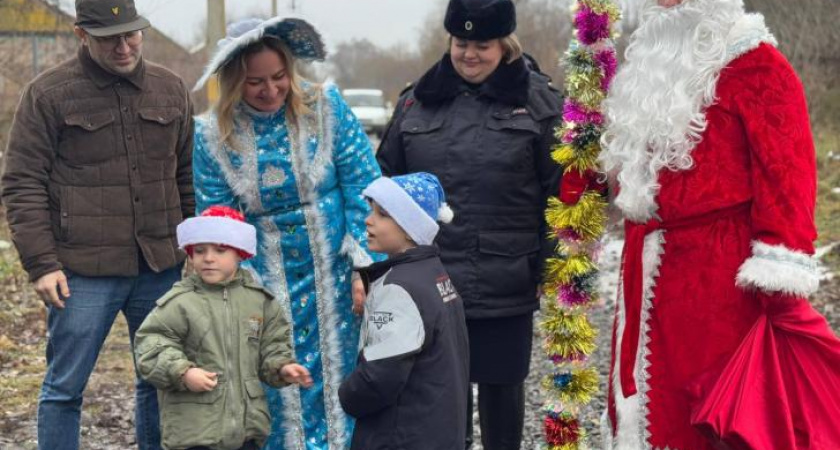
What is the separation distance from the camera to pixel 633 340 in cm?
386

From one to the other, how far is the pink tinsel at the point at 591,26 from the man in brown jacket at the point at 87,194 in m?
1.73

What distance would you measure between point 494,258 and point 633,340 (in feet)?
2.84

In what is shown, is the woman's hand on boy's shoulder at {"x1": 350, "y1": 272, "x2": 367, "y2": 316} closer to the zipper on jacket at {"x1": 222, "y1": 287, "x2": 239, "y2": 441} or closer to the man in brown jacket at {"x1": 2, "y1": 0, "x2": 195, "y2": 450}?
the zipper on jacket at {"x1": 222, "y1": 287, "x2": 239, "y2": 441}

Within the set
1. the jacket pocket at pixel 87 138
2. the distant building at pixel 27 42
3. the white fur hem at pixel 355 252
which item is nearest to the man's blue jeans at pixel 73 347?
the jacket pocket at pixel 87 138

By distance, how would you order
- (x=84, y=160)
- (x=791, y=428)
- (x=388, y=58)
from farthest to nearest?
(x=388, y=58), (x=84, y=160), (x=791, y=428)

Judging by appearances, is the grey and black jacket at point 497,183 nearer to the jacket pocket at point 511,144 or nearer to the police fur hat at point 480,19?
the jacket pocket at point 511,144

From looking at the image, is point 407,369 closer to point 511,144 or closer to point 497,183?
point 497,183

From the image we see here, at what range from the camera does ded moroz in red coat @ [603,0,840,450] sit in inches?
136

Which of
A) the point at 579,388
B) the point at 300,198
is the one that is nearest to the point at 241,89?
the point at 300,198

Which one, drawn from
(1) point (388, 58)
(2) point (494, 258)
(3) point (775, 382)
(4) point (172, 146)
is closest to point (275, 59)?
(4) point (172, 146)

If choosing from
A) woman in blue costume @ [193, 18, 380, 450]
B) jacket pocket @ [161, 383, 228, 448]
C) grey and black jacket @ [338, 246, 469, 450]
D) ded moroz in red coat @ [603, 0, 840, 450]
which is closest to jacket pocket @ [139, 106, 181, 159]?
woman in blue costume @ [193, 18, 380, 450]

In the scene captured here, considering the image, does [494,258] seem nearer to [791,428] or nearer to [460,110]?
[460,110]

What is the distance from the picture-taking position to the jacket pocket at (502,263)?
14.9 feet

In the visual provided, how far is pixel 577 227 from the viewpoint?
424 cm
